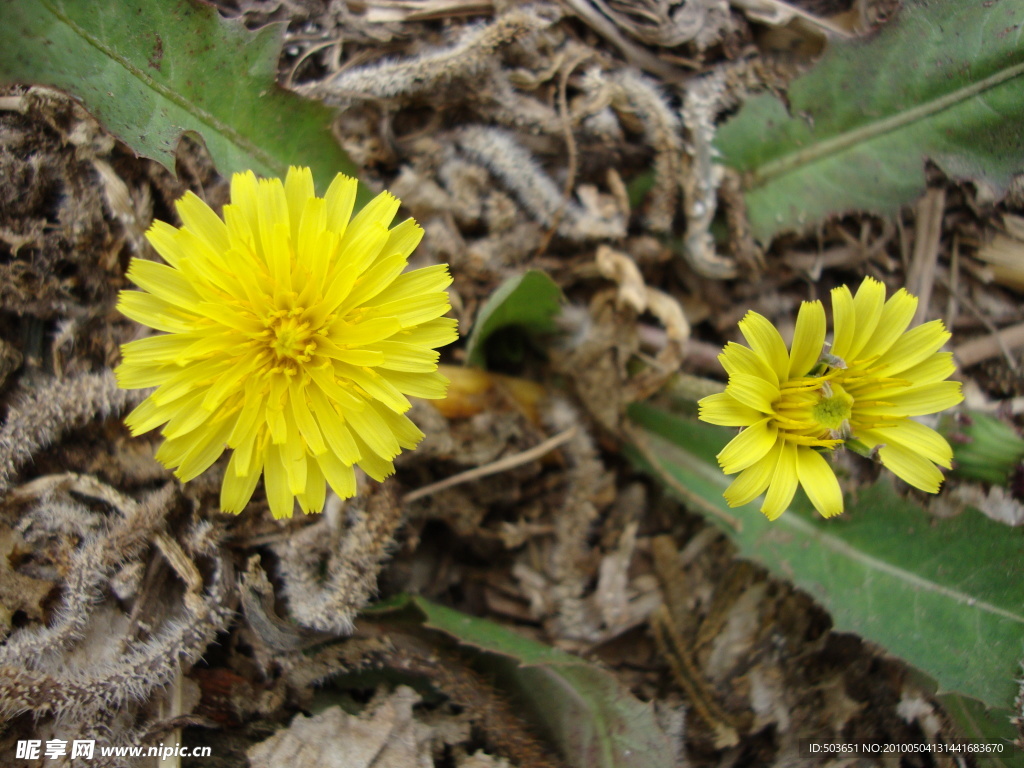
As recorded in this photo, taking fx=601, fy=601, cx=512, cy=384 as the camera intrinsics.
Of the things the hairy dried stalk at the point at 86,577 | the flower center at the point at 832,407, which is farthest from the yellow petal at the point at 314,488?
the flower center at the point at 832,407

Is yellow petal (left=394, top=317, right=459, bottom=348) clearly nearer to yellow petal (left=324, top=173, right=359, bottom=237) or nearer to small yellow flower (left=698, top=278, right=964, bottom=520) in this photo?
yellow petal (left=324, top=173, right=359, bottom=237)

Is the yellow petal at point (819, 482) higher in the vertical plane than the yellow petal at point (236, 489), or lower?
lower

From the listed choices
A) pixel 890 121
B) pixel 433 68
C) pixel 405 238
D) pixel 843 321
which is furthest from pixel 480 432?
pixel 890 121

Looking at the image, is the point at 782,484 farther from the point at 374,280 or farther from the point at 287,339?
the point at 287,339

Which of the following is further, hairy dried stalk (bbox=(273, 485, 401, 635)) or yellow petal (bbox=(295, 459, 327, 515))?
hairy dried stalk (bbox=(273, 485, 401, 635))

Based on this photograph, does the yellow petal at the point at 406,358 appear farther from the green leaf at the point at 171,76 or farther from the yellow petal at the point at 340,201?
the green leaf at the point at 171,76

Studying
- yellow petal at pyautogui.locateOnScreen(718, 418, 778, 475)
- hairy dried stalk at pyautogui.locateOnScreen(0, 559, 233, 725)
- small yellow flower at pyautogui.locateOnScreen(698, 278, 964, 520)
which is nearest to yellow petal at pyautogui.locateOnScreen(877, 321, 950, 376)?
small yellow flower at pyautogui.locateOnScreen(698, 278, 964, 520)

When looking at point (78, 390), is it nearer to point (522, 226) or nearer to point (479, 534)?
point (479, 534)
